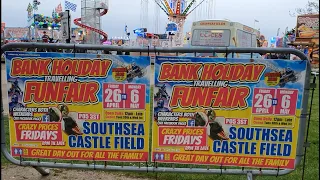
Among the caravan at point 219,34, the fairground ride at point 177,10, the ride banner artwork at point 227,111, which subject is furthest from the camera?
the fairground ride at point 177,10

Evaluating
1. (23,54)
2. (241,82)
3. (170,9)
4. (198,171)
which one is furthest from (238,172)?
(170,9)

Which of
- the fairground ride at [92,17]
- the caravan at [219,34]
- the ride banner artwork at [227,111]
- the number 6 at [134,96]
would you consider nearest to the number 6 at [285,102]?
the ride banner artwork at [227,111]

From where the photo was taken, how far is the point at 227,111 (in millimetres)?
3209

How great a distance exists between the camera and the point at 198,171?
335 cm

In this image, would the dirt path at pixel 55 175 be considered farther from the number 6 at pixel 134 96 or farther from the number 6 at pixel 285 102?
the number 6 at pixel 285 102

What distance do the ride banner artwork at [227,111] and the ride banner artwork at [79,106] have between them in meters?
Answer: 0.21

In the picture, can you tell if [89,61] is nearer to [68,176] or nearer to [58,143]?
[58,143]

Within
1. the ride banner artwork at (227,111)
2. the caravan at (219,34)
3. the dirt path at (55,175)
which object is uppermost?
the caravan at (219,34)

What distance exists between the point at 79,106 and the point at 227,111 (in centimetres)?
160

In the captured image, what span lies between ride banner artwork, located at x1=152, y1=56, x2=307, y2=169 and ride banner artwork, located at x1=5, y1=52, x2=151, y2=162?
0.69ft

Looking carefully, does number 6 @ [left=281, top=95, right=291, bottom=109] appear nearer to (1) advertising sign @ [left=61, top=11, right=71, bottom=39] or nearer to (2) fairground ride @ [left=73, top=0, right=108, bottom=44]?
(1) advertising sign @ [left=61, top=11, right=71, bottom=39]

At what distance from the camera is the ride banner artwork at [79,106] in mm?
3180

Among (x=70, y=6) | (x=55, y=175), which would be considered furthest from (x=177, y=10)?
(x=55, y=175)

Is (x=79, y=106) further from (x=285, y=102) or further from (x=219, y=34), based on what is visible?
(x=219, y=34)
